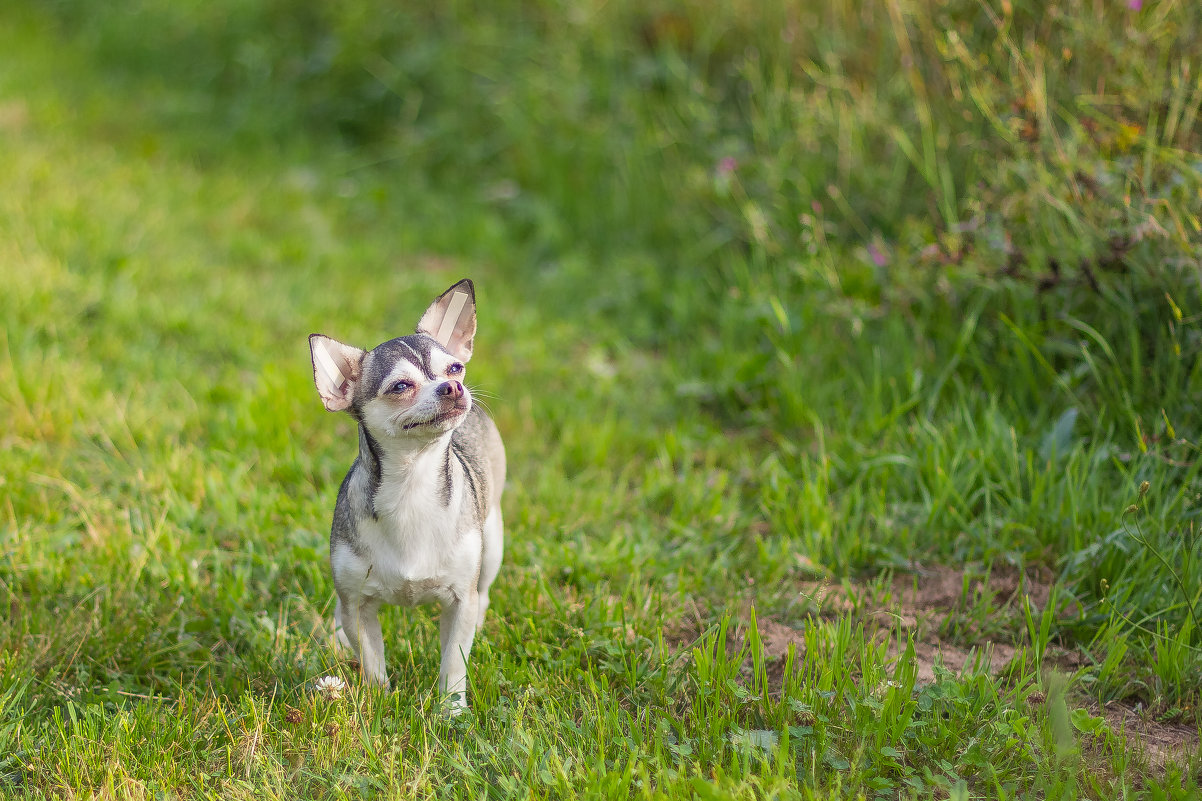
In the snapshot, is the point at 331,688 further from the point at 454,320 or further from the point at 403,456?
the point at 454,320

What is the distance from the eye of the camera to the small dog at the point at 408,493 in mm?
2727

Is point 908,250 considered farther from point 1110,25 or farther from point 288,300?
point 288,300

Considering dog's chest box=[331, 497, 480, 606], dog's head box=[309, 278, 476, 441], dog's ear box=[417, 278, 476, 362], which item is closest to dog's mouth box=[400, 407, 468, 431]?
dog's head box=[309, 278, 476, 441]

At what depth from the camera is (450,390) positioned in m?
2.62

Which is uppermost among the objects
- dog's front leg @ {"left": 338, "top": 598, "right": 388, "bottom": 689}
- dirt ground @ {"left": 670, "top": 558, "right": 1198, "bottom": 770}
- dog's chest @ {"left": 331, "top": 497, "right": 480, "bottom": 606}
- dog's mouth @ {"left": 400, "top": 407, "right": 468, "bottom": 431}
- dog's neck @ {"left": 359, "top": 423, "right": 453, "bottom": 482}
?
dog's mouth @ {"left": 400, "top": 407, "right": 468, "bottom": 431}

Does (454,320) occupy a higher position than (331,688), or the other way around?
(454,320)

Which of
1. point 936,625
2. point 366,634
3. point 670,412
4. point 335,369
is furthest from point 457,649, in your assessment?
point 670,412

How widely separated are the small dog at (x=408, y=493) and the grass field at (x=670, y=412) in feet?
0.66

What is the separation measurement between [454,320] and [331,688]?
1.08m

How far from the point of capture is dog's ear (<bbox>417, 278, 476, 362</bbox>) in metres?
2.99

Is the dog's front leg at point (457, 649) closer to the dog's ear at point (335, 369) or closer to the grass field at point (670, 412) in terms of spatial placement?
the grass field at point (670, 412)

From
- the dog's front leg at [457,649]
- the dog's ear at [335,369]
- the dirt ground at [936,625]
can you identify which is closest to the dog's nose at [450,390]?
the dog's ear at [335,369]

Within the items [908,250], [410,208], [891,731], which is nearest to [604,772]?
[891,731]

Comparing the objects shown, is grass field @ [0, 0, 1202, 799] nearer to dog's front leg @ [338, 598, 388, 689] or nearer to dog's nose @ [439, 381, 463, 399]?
dog's front leg @ [338, 598, 388, 689]
